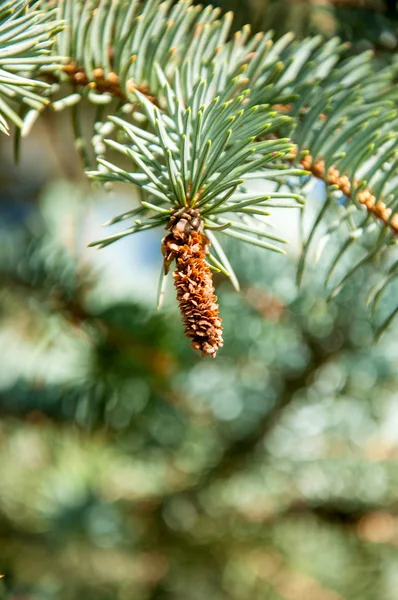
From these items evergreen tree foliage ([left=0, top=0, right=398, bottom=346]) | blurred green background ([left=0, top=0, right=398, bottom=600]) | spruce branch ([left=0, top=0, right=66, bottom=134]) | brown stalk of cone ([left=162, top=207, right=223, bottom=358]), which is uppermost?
spruce branch ([left=0, top=0, right=66, bottom=134])

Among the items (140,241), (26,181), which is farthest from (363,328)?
(26,181)

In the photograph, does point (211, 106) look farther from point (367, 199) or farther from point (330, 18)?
point (330, 18)

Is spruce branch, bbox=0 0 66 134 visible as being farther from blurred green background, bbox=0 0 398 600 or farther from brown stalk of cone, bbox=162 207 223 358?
blurred green background, bbox=0 0 398 600

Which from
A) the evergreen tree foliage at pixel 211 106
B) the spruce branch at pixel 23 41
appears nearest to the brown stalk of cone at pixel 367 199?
the evergreen tree foliage at pixel 211 106

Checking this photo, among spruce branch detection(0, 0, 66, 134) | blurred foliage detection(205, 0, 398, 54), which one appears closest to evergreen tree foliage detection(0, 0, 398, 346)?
spruce branch detection(0, 0, 66, 134)

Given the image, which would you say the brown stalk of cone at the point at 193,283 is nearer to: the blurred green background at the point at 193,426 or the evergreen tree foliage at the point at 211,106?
the evergreen tree foliage at the point at 211,106

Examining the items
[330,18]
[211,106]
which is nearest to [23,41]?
[211,106]
